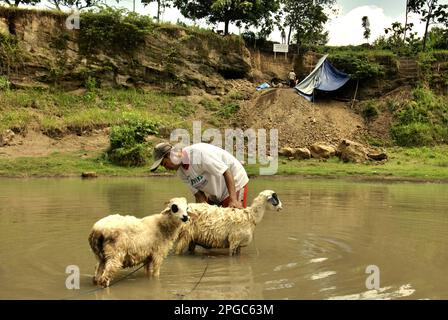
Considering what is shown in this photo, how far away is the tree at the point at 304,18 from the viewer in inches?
1547

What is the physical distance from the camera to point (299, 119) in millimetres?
31359

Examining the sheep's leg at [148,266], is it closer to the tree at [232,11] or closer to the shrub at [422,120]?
the shrub at [422,120]

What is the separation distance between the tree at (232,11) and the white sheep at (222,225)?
3044 cm

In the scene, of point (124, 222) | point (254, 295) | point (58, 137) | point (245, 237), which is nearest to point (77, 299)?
point (124, 222)

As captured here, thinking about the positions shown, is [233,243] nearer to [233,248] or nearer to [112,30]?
[233,248]

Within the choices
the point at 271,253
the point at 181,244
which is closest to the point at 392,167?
the point at 271,253

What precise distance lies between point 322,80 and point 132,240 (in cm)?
2966

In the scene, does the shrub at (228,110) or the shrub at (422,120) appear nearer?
the shrub at (422,120)

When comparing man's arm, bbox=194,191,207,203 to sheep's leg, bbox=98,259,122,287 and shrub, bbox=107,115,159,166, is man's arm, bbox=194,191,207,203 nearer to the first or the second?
sheep's leg, bbox=98,259,122,287

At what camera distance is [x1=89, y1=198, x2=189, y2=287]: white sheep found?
600cm

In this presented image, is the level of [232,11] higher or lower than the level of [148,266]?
higher

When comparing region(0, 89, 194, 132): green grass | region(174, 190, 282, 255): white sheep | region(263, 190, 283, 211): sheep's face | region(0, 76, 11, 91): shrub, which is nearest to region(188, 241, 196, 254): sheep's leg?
region(174, 190, 282, 255): white sheep

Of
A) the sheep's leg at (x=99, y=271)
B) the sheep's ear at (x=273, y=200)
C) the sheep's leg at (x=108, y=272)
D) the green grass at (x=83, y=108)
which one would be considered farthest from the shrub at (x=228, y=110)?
the sheep's leg at (x=108, y=272)
